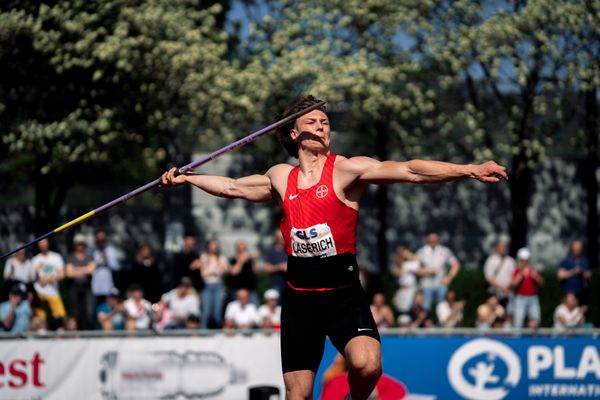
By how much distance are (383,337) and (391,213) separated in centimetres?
1217

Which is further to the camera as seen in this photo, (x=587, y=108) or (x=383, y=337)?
(x=587, y=108)

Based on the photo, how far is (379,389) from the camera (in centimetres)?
1325

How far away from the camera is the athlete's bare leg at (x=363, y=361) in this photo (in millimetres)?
8477

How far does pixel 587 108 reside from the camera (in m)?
23.4

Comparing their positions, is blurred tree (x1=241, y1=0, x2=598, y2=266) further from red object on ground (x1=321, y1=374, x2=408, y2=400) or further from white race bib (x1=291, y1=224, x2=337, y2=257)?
white race bib (x1=291, y1=224, x2=337, y2=257)

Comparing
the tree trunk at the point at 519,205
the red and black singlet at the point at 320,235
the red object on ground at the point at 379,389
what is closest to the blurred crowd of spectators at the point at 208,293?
the red object on ground at the point at 379,389

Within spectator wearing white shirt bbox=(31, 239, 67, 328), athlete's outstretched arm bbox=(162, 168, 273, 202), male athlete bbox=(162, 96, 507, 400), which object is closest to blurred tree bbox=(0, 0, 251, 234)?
spectator wearing white shirt bbox=(31, 239, 67, 328)

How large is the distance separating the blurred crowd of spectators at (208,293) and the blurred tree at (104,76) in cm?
351

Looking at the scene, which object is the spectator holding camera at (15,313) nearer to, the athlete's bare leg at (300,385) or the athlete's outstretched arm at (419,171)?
the athlete's bare leg at (300,385)

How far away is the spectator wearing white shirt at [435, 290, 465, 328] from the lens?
1738 centimetres

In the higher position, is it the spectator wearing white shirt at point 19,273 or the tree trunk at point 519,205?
the tree trunk at point 519,205

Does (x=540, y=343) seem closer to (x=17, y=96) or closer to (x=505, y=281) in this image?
(x=505, y=281)

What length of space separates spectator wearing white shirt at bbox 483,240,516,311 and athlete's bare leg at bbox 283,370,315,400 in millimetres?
10003

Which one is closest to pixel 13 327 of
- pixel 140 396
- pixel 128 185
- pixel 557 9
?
pixel 140 396
